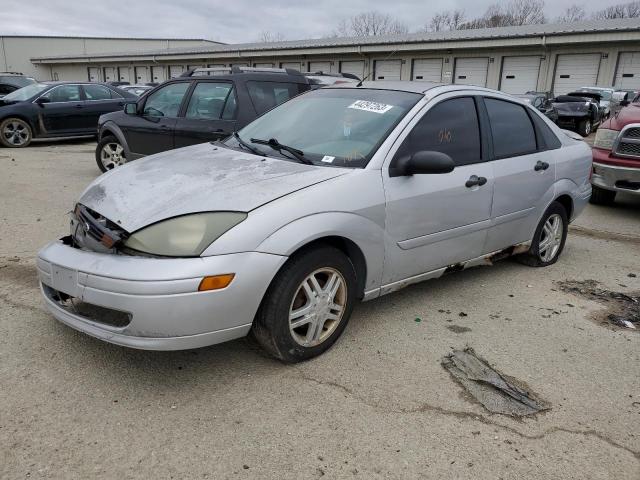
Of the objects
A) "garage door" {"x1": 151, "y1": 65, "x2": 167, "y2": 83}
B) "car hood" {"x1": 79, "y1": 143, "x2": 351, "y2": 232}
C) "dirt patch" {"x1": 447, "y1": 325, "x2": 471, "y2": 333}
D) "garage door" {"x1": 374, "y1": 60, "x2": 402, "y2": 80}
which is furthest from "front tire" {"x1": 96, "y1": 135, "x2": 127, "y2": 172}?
"garage door" {"x1": 151, "y1": 65, "x2": 167, "y2": 83}

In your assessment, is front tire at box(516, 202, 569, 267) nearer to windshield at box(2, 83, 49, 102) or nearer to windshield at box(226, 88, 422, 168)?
windshield at box(226, 88, 422, 168)

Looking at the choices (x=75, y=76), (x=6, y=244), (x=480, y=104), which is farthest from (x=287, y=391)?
(x=75, y=76)

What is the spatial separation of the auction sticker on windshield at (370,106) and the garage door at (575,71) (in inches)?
1002

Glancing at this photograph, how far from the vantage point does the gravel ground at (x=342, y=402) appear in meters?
2.45

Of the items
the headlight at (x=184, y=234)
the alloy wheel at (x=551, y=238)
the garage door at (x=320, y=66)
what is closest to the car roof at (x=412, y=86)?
the alloy wheel at (x=551, y=238)

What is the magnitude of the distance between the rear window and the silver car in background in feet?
9.20

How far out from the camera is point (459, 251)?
4.16 metres

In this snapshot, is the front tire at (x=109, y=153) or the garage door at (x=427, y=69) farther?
the garage door at (x=427, y=69)

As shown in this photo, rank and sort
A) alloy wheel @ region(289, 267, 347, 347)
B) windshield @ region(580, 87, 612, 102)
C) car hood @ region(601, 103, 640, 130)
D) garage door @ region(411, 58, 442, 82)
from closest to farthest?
alloy wheel @ region(289, 267, 347, 347)
car hood @ region(601, 103, 640, 130)
windshield @ region(580, 87, 612, 102)
garage door @ region(411, 58, 442, 82)

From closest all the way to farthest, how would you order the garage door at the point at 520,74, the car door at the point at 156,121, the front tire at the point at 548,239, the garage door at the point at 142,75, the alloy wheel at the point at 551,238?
the front tire at the point at 548,239
the alloy wheel at the point at 551,238
the car door at the point at 156,121
the garage door at the point at 520,74
the garage door at the point at 142,75

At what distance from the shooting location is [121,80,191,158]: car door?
7.67 m

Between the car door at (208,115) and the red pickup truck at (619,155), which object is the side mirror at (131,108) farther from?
the red pickup truck at (619,155)

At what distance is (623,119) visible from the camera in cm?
745

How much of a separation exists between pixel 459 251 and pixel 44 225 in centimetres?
452
